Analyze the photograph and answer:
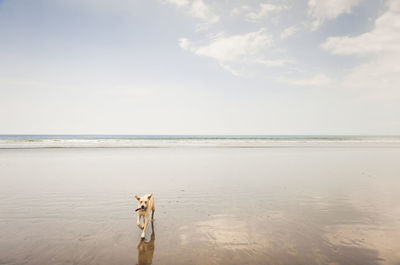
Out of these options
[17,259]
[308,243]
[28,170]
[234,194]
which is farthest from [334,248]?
[28,170]

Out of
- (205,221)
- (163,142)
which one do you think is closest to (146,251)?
(205,221)

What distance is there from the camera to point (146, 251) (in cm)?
440

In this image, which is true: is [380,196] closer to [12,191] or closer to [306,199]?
[306,199]

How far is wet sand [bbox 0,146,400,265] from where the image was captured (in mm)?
4285

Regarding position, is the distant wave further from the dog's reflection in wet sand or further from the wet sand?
the dog's reflection in wet sand

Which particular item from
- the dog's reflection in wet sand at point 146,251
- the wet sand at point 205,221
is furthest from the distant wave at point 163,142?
the dog's reflection in wet sand at point 146,251

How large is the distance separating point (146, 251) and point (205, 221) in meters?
1.98

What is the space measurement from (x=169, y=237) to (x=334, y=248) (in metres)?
3.60

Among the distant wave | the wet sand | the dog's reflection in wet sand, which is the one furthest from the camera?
the distant wave

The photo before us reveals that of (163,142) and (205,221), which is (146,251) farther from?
(163,142)

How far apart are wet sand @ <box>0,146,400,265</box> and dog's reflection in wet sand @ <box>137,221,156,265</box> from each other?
0.07 ft

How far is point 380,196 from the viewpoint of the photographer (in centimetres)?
813

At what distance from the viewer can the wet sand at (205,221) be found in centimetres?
429

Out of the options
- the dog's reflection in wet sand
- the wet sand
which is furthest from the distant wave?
the dog's reflection in wet sand
